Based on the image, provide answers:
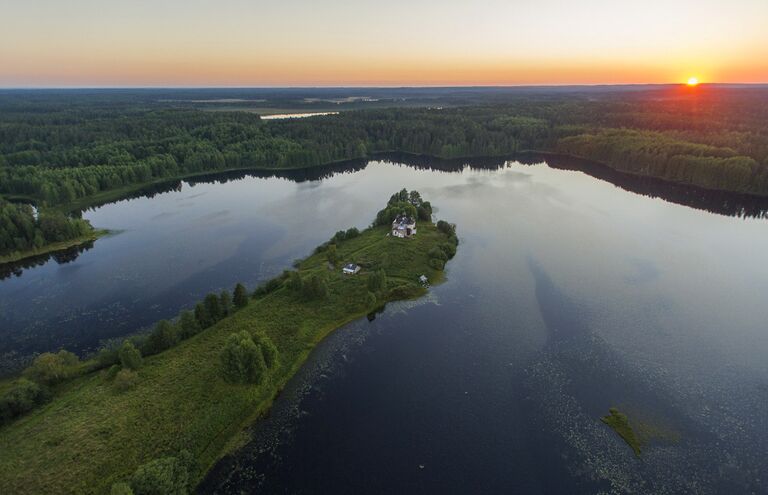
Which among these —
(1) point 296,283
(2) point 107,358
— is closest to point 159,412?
(2) point 107,358

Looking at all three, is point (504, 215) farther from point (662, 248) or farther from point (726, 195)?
point (726, 195)

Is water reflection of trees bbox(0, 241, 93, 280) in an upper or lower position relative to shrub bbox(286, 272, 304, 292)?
lower

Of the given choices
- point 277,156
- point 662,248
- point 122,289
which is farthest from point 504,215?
point 277,156

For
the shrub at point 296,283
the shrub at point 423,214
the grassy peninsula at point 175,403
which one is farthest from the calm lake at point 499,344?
the shrub at point 296,283

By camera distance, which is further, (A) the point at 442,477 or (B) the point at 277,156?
(B) the point at 277,156

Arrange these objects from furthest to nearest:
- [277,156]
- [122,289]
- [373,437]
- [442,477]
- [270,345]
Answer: [277,156]
[122,289]
[270,345]
[373,437]
[442,477]

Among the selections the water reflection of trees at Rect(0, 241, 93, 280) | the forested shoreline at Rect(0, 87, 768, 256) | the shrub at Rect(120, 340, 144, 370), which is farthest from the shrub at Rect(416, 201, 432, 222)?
the forested shoreline at Rect(0, 87, 768, 256)

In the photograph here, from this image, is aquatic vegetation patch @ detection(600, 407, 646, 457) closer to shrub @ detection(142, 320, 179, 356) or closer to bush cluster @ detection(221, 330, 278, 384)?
bush cluster @ detection(221, 330, 278, 384)

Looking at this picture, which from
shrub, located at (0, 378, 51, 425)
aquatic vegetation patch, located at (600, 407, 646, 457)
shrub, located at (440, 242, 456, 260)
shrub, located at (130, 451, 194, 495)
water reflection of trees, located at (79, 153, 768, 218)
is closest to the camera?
shrub, located at (130, 451, 194, 495)
